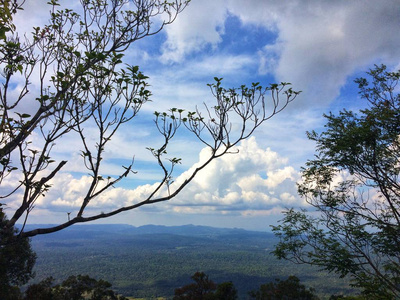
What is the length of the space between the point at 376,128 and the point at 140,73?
31.6 ft

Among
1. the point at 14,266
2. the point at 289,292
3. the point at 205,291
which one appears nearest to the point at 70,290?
the point at 14,266

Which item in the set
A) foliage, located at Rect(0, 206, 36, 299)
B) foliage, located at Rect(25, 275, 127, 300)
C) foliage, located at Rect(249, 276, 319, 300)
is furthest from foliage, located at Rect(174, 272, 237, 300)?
foliage, located at Rect(0, 206, 36, 299)

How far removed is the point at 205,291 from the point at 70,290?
13094 millimetres

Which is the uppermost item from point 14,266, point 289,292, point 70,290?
point 14,266

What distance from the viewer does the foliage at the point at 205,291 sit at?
2442cm

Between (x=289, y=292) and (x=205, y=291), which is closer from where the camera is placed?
(x=289, y=292)

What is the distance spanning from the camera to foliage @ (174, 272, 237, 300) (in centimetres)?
2442

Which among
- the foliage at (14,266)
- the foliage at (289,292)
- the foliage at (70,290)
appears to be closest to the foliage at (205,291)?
the foliage at (289,292)

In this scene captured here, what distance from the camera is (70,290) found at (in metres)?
20.8

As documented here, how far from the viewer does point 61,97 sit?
3574 millimetres

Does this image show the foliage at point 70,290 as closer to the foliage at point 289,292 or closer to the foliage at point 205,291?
the foliage at point 205,291

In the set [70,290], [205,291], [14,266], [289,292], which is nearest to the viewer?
[70,290]

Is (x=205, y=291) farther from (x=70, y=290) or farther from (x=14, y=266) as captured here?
(x=14, y=266)

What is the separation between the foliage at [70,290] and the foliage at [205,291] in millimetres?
7719
